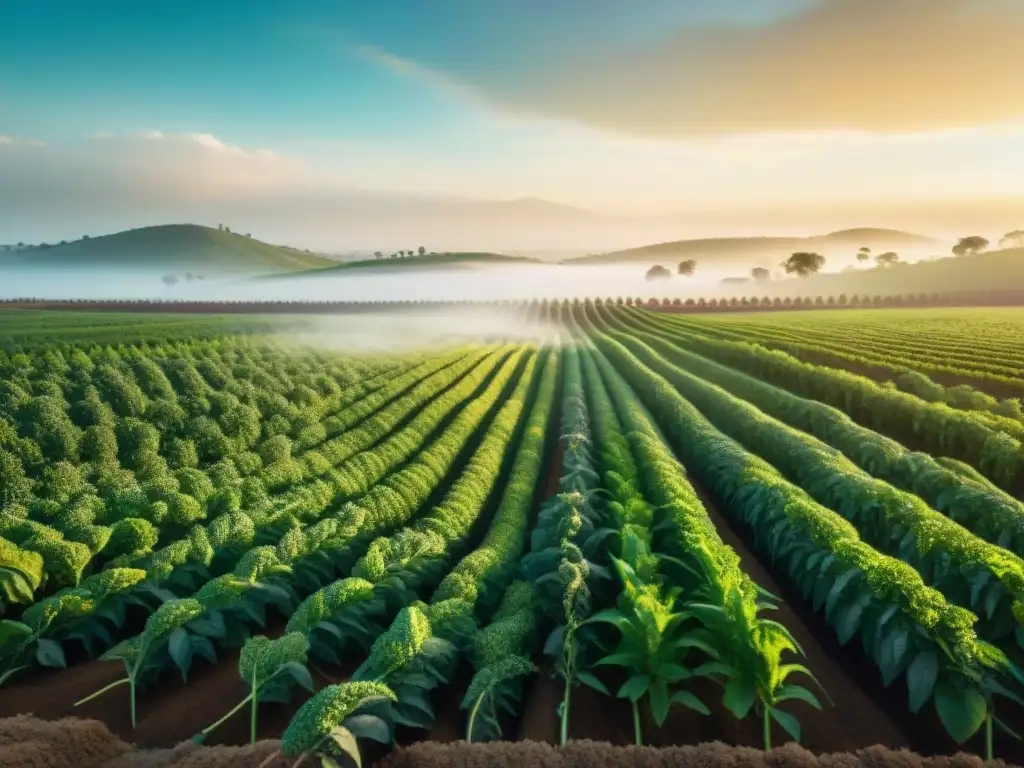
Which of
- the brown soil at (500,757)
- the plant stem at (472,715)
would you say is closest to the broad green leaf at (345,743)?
the brown soil at (500,757)

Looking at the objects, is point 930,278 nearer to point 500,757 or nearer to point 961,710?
point 961,710

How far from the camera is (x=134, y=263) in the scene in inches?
7859

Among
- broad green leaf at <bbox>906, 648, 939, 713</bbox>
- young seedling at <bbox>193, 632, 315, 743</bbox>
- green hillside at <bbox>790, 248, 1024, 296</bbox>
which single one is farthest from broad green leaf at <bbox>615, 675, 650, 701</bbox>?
green hillside at <bbox>790, 248, 1024, 296</bbox>

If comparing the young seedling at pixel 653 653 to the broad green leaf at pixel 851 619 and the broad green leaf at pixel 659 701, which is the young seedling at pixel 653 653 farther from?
the broad green leaf at pixel 851 619

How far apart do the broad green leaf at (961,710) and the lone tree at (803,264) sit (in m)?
153

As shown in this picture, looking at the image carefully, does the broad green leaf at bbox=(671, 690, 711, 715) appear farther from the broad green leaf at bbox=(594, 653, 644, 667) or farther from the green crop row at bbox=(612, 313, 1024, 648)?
the green crop row at bbox=(612, 313, 1024, 648)

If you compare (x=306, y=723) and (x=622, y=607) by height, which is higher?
(x=306, y=723)

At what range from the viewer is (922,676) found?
20.9 feet

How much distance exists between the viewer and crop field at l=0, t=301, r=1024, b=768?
625 cm

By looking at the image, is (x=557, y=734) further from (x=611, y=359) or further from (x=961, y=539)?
(x=611, y=359)

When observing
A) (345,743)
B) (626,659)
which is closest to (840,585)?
(626,659)

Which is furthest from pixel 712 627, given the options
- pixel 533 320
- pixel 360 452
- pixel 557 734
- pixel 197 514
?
pixel 533 320

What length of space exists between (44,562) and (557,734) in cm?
755

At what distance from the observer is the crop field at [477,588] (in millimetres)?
6246
